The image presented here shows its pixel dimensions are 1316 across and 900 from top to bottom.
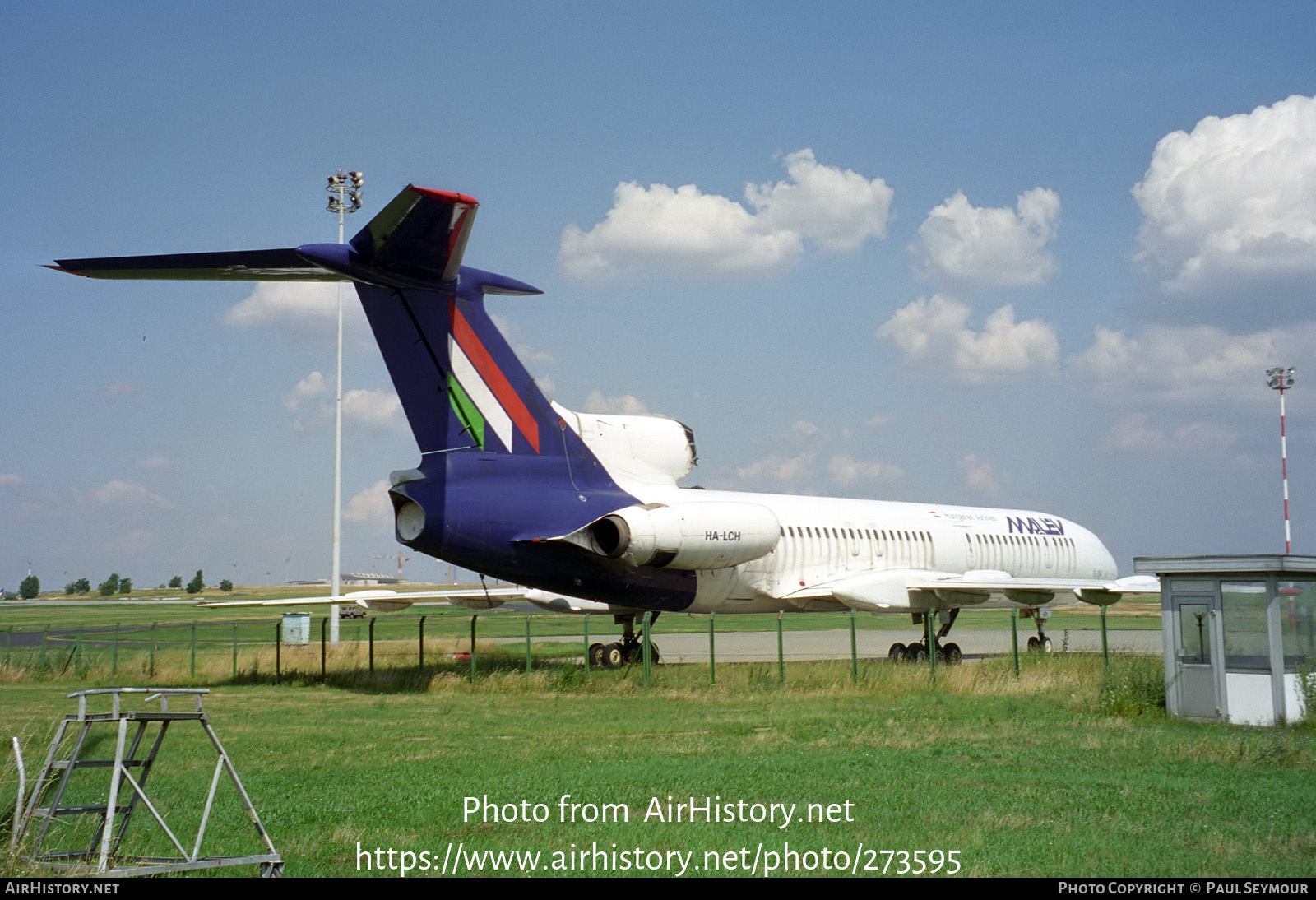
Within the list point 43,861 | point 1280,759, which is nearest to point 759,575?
point 1280,759

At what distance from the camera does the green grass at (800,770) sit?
24.4 feet

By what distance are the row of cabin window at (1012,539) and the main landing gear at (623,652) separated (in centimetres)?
922

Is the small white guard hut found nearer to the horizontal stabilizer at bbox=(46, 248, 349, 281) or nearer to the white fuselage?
the white fuselage

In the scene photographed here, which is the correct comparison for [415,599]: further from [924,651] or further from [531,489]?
[924,651]

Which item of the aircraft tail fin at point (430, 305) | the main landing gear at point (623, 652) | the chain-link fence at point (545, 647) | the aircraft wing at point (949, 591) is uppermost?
the aircraft tail fin at point (430, 305)

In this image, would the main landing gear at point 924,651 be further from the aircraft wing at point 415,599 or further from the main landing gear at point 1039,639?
the aircraft wing at point 415,599

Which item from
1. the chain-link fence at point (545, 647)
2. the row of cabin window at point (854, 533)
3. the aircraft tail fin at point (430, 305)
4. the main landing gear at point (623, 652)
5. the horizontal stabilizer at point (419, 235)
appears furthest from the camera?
the row of cabin window at point (854, 533)

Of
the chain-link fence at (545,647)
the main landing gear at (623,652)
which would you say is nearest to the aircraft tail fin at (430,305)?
the chain-link fence at (545,647)

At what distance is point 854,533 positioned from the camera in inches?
973

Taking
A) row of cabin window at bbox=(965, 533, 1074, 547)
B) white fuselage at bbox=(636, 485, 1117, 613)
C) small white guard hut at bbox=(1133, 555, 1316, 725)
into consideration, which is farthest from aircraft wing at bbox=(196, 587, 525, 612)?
small white guard hut at bbox=(1133, 555, 1316, 725)

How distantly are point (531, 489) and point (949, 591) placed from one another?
9.66 meters

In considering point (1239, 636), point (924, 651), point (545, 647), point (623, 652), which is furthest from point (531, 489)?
point (545, 647)

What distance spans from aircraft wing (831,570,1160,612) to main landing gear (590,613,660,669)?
4034mm

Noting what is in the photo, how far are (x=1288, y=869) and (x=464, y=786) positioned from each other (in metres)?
6.02
